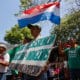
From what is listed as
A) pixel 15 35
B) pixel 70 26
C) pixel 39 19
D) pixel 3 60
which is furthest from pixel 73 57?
pixel 15 35

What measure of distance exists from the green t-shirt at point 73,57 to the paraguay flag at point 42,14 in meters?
0.73

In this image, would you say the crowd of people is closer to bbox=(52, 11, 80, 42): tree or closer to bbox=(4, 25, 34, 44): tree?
bbox=(52, 11, 80, 42): tree

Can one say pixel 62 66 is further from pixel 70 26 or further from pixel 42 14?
pixel 70 26

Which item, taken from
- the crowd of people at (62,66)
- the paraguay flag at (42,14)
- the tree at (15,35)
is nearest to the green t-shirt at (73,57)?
the crowd of people at (62,66)

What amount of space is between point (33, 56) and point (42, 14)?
106cm

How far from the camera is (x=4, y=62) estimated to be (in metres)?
8.18

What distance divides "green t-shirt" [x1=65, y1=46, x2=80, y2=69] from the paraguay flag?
2.41ft

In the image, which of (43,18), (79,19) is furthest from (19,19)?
(79,19)

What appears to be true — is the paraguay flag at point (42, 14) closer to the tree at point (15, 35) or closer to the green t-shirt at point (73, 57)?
the green t-shirt at point (73, 57)

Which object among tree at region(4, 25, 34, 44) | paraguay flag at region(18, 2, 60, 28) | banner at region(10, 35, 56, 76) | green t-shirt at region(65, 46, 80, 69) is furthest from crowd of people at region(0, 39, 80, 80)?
tree at region(4, 25, 34, 44)

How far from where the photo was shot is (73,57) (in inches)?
297

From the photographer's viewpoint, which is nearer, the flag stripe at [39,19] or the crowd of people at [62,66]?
the crowd of people at [62,66]

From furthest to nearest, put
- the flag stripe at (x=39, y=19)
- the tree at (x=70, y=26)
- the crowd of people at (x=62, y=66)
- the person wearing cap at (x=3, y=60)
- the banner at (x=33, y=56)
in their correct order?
the tree at (x=70, y=26) → the person wearing cap at (x=3, y=60) → the flag stripe at (x=39, y=19) → the crowd of people at (x=62, y=66) → the banner at (x=33, y=56)

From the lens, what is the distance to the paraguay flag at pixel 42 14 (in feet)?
26.0
